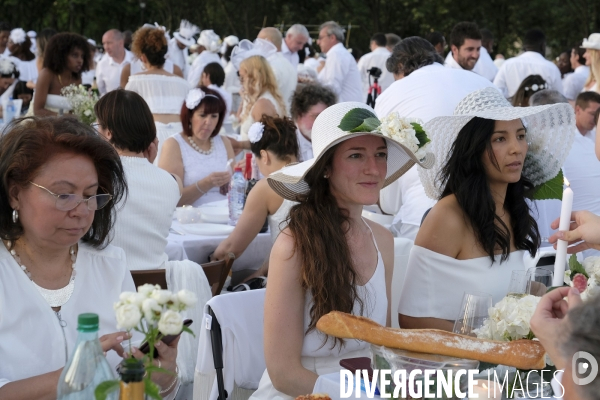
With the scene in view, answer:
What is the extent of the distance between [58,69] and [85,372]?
6834mm

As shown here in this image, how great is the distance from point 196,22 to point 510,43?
1180 cm

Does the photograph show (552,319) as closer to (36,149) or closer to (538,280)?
(538,280)

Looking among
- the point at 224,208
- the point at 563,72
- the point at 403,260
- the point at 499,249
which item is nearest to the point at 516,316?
the point at 499,249

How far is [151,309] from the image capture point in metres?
1.42

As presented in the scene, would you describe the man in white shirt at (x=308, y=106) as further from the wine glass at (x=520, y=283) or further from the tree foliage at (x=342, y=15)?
the tree foliage at (x=342, y=15)

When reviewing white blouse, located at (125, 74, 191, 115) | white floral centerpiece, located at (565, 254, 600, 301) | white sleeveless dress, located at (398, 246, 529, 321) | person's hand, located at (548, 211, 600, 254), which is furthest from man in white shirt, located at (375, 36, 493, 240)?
white blouse, located at (125, 74, 191, 115)

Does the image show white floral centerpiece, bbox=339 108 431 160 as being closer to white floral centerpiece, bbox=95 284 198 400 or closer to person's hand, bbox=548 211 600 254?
person's hand, bbox=548 211 600 254

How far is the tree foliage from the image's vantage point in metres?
25.5

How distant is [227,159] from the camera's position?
5.75 m

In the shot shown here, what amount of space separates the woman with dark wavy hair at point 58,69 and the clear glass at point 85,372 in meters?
6.62

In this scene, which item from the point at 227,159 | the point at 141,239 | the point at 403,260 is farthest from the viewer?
the point at 227,159

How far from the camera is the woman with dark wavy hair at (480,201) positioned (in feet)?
9.65

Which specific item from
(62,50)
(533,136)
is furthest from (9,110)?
(533,136)

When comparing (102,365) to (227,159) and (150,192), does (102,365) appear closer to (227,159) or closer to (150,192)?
(150,192)
